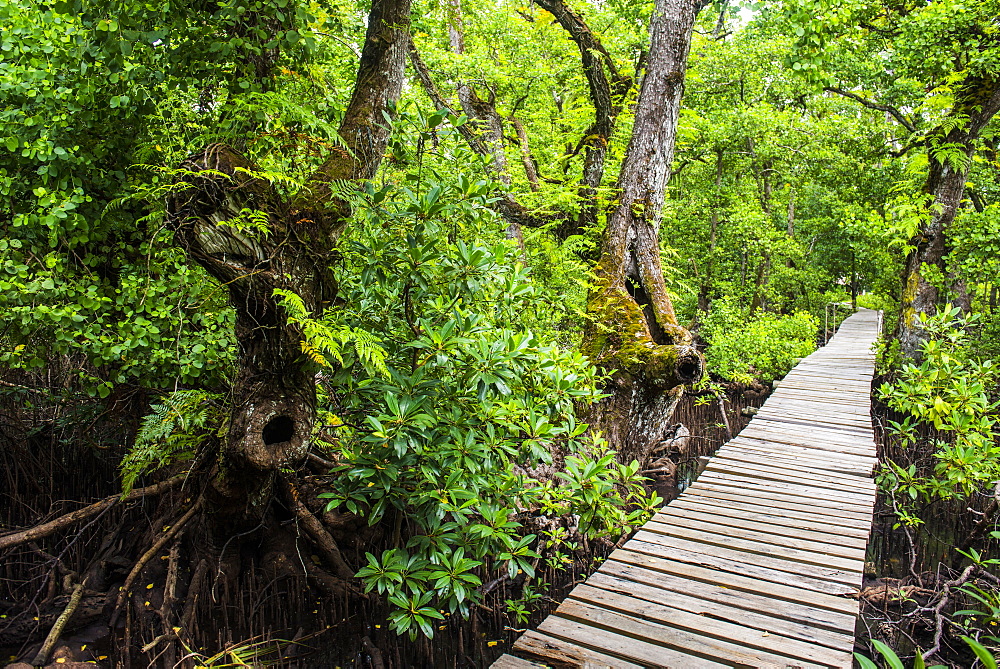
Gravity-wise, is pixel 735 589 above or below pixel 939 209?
below

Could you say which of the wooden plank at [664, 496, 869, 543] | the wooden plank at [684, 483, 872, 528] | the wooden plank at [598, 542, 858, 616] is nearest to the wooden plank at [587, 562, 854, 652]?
the wooden plank at [598, 542, 858, 616]

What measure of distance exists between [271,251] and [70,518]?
82.4 inches

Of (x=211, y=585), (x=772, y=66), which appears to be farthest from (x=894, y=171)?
(x=211, y=585)

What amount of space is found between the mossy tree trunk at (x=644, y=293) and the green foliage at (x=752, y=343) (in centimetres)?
451

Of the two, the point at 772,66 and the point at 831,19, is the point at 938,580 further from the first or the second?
the point at 772,66

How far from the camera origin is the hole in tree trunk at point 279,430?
9.27 feet

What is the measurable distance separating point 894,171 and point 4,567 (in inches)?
509

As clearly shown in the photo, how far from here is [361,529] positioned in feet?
12.2

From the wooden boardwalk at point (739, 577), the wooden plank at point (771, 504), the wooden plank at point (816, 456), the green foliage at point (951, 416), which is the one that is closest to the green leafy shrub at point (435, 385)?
the wooden boardwalk at point (739, 577)

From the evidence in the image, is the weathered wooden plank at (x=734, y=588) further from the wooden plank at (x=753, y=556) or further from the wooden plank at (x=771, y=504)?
the wooden plank at (x=771, y=504)

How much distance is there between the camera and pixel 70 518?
3332mm

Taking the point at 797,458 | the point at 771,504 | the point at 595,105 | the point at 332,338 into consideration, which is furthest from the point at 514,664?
the point at 595,105

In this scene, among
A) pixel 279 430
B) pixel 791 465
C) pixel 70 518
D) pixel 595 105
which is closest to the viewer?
pixel 279 430

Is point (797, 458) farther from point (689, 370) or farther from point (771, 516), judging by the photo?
point (771, 516)
